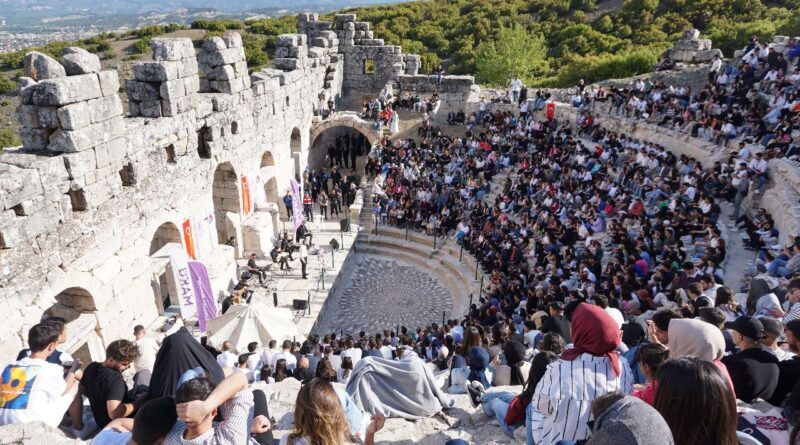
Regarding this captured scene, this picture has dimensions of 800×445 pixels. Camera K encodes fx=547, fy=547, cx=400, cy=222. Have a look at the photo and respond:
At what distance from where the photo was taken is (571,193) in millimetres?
15531

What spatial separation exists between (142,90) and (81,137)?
318 centimetres

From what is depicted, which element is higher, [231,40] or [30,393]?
[231,40]

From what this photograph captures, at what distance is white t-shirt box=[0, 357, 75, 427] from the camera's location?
5.07 metres

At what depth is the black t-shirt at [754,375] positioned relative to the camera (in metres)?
4.69

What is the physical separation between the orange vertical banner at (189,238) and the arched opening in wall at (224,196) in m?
2.49

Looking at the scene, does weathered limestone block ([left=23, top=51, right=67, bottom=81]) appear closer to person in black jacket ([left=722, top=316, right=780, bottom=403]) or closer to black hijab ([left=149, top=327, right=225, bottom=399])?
black hijab ([left=149, top=327, right=225, bottom=399])

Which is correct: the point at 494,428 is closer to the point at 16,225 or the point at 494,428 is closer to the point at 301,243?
the point at 16,225

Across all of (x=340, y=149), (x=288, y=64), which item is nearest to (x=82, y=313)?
(x=288, y=64)

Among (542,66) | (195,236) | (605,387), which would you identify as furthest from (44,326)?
(542,66)

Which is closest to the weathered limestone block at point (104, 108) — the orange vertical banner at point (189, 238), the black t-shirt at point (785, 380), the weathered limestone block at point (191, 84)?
the weathered limestone block at point (191, 84)

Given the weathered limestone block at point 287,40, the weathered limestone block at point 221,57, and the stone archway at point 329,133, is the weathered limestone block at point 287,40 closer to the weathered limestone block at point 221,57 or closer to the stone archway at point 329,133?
the stone archway at point 329,133

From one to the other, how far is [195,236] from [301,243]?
152 inches

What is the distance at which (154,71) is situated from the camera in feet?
42.0

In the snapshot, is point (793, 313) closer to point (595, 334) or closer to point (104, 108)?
point (595, 334)
